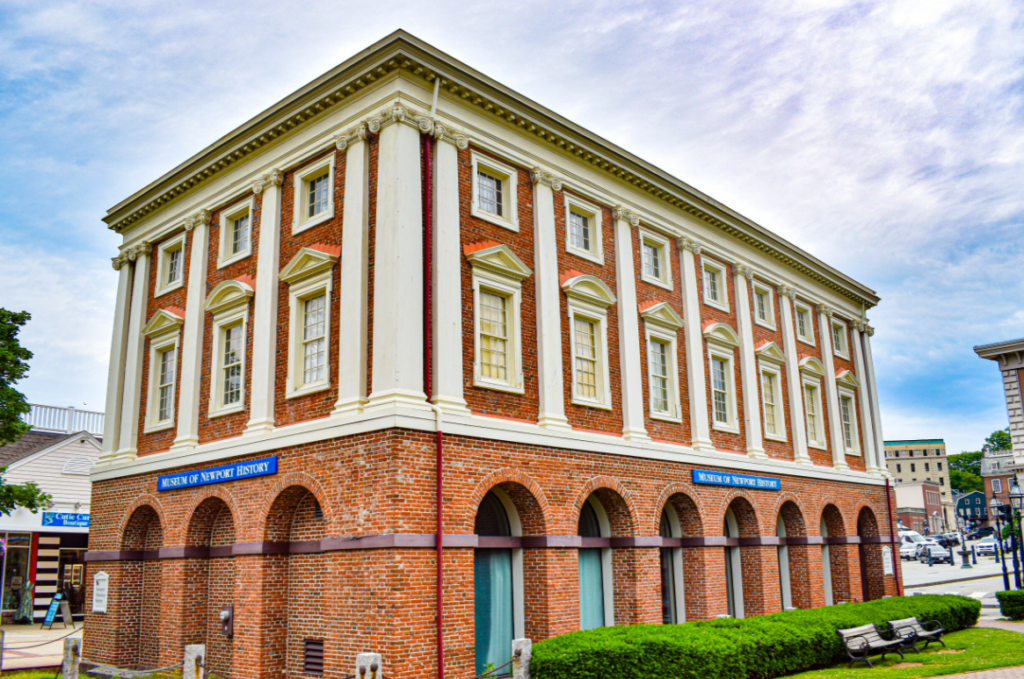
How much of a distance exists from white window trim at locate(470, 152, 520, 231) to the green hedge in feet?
29.8

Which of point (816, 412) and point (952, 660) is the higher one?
point (816, 412)

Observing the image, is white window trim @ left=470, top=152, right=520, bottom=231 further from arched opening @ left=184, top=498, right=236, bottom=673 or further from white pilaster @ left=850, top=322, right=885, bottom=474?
white pilaster @ left=850, top=322, right=885, bottom=474

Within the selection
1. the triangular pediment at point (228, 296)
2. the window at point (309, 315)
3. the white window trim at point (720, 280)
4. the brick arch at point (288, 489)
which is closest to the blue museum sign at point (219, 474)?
the brick arch at point (288, 489)

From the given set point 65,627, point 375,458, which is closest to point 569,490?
point 375,458

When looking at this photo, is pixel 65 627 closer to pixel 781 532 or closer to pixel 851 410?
pixel 781 532

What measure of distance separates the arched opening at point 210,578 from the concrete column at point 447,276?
6949mm

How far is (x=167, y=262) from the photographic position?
2411 cm

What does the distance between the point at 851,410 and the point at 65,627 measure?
31.7 metres

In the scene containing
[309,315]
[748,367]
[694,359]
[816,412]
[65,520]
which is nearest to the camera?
[309,315]

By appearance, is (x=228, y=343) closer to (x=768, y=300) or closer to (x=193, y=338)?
(x=193, y=338)

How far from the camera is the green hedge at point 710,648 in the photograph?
1416cm

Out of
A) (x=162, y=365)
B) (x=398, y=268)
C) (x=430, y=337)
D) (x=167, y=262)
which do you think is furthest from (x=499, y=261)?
(x=167, y=262)

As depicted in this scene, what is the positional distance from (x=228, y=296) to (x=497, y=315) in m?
6.90

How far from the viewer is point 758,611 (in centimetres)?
2453
